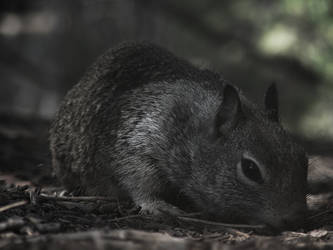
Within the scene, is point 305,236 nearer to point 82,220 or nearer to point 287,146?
point 287,146

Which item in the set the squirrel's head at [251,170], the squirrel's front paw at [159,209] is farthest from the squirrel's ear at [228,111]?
the squirrel's front paw at [159,209]

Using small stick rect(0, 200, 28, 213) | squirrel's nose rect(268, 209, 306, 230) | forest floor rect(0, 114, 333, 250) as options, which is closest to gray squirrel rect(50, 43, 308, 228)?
squirrel's nose rect(268, 209, 306, 230)

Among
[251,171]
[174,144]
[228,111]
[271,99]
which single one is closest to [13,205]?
[174,144]

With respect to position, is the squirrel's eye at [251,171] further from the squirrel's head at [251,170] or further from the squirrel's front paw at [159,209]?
the squirrel's front paw at [159,209]

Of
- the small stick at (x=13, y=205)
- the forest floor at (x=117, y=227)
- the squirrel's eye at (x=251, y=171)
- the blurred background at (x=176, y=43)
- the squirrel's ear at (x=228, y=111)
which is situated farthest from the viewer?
the blurred background at (x=176, y=43)

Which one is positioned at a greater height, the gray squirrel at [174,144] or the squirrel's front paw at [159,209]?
the gray squirrel at [174,144]

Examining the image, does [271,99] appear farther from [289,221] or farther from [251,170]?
[289,221]
